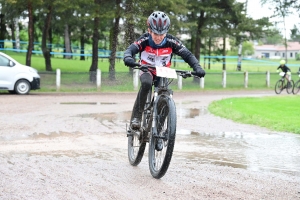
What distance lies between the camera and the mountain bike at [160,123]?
6.59 metres

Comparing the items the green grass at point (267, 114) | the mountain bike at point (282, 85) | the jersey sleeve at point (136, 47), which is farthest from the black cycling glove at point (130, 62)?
the mountain bike at point (282, 85)

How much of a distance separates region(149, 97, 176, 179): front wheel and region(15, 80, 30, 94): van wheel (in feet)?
58.6

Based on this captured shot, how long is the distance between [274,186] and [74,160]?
2.97 metres

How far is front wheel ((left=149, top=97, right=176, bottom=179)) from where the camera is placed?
6551 millimetres

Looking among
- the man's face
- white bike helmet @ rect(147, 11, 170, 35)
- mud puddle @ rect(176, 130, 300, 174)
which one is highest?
white bike helmet @ rect(147, 11, 170, 35)

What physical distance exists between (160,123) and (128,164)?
4.03 ft

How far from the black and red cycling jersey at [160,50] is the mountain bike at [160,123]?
329 mm

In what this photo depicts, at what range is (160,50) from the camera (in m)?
7.38

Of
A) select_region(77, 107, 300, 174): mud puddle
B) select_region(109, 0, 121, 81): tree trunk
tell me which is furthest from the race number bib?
select_region(109, 0, 121, 81): tree trunk

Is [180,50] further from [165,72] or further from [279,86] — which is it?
[279,86]

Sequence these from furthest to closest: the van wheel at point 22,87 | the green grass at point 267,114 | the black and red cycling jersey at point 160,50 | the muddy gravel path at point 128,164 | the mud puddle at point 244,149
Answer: the van wheel at point 22,87 < the green grass at point 267,114 < the mud puddle at point 244,149 < the black and red cycling jersey at point 160,50 < the muddy gravel path at point 128,164

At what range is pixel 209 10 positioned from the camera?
1359 inches

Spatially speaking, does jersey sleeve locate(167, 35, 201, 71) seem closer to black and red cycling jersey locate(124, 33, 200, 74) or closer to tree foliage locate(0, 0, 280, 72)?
black and red cycling jersey locate(124, 33, 200, 74)

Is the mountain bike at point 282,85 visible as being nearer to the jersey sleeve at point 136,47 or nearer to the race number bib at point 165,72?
the jersey sleeve at point 136,47
